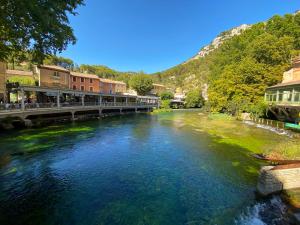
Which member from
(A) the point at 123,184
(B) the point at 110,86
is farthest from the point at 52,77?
(A) the point at 123,184

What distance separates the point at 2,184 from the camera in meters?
8.85

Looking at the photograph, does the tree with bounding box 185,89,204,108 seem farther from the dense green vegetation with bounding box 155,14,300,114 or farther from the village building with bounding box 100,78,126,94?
the village building with bounding box 100,78,126,94

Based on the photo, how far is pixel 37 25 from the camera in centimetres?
690

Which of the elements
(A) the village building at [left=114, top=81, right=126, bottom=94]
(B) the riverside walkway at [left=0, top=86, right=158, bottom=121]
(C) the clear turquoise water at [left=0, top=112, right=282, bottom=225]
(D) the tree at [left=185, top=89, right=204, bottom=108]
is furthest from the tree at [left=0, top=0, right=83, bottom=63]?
(D) the tree at [left=185, top=89, right=204, bottom=108]

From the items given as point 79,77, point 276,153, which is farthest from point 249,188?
point 79,77

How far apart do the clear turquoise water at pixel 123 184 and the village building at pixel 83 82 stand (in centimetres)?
3477

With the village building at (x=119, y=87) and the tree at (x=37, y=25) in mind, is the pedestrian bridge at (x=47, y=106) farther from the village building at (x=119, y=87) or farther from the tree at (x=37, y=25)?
the village building at (x=119, y=87)

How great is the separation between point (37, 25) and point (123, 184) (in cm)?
830

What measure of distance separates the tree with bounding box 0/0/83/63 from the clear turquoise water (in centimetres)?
680

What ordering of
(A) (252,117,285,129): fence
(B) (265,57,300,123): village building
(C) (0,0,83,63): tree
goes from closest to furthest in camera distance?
(C) (0,0,83,63): tree, (B) (265,57,300,123): village building, (A) (252,117,285,129): fence

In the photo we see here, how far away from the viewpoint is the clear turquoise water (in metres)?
6.68

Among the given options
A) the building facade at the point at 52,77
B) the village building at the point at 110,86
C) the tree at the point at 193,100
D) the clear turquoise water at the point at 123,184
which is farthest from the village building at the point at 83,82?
the tree at the point at 193,100

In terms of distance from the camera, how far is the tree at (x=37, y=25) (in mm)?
6156

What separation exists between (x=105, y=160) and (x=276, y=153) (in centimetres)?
1266
